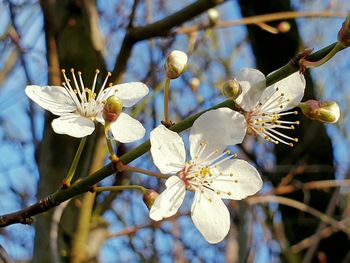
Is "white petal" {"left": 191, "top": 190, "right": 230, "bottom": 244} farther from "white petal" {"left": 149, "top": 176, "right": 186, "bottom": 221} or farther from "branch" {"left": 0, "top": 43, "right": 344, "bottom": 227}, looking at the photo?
"branch" {"left": 0, "top": 43, "right": 344, "bottom": 227}

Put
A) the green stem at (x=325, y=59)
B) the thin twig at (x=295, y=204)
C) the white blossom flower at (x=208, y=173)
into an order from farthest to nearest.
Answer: the thin twig at (x=295, y=204) < the white blossom flower at (x=208, y=173) < the green stem at (x=325, y=59)

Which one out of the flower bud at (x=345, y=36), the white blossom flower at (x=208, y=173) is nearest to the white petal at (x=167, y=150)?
the white blossom flower at (x=208, y=173)

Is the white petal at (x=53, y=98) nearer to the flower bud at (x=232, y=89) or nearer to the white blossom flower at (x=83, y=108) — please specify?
the white blossom flower at (x=83, y=108)

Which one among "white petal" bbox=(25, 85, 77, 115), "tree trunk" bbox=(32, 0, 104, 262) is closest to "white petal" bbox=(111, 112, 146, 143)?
"white petal" bbox=(25, 85, 77, 115)

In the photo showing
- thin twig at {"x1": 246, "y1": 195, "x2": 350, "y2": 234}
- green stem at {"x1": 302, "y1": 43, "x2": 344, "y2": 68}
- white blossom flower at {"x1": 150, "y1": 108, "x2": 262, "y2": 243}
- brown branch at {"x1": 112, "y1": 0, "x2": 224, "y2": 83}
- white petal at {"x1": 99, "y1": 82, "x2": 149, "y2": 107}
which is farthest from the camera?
thin twig at {"x1": 246, "y1": 195, "x2": 350, "y2": 234}

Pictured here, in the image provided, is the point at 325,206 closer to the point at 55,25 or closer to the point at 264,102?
the point at 55,25

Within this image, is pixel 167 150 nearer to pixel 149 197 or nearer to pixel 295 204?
pixel 149 197

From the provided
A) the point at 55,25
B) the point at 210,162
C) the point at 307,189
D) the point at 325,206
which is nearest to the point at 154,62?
the point at 55,25

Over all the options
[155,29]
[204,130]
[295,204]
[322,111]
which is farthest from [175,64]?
[295,204]
